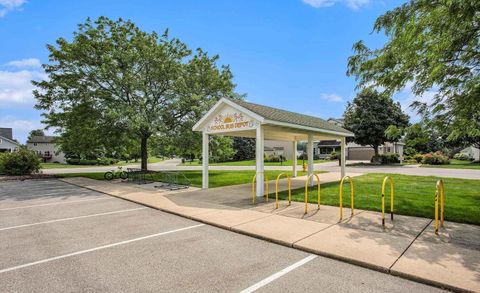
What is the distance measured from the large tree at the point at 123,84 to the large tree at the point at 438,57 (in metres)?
13.5

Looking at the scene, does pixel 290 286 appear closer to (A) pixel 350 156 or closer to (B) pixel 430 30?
(B) pixel 430 30

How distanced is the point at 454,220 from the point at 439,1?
5.23 metres

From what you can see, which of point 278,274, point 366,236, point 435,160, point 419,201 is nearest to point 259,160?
point 366,236

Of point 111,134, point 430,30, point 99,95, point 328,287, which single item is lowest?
point 328,287

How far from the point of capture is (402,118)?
3362 centimetres

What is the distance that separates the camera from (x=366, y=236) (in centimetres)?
605

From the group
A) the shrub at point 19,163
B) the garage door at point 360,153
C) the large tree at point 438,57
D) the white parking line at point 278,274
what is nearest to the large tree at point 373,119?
the garage door at point 360,153

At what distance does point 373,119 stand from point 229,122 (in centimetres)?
2531

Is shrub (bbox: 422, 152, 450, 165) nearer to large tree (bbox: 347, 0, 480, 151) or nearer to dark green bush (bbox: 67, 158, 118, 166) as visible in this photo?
large tree (bbox: 347, 0, 480, 151)

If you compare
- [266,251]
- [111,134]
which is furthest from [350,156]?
[266,251]

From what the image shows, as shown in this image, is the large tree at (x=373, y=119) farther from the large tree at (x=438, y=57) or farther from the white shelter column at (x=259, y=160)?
the large tree at (x=438, y=57)

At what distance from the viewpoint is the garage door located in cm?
4791

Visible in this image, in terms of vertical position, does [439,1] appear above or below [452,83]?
above

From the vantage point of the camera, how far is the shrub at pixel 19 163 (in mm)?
23750
